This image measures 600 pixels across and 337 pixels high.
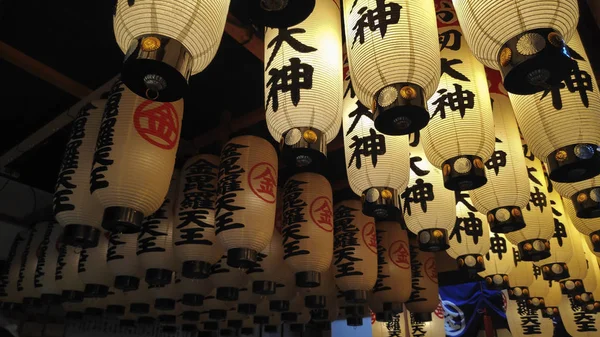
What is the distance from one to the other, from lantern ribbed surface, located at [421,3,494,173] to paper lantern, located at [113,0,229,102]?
145 centimetres

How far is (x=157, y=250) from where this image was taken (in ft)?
12.5

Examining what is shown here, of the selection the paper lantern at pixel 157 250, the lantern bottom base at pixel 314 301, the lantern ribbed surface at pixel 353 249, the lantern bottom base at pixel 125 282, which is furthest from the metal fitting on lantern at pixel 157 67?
the lantern bottom base at pixel 314 301

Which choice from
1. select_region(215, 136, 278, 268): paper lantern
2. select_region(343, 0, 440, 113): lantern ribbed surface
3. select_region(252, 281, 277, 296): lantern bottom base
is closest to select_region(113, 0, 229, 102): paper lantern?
select_region(343, 0, 440, 113): lantern ribbed surface

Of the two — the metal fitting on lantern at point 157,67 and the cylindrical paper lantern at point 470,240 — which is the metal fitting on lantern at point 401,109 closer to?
the metal fitting on lantern at point 157,67

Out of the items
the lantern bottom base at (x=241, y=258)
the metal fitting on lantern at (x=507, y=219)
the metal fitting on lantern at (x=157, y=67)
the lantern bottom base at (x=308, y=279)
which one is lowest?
the lantern bottom base at (x=308, y=279)

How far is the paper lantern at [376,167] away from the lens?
2561mm

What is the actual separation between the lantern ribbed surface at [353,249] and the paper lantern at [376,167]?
1.90m

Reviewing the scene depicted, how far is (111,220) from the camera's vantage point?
8.80ft

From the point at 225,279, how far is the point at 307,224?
1.07m

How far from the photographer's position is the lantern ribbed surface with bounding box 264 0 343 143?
87.4 inches

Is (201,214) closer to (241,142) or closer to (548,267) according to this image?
(241,142)

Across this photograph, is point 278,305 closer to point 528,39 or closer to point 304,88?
point 304,88

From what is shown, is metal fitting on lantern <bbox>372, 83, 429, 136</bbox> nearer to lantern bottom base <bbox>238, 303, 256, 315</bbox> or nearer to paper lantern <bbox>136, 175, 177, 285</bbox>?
paper lantern <bbox>136, 175, 177, 285</bbox>

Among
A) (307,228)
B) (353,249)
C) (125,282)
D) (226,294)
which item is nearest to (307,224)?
(307,228)
